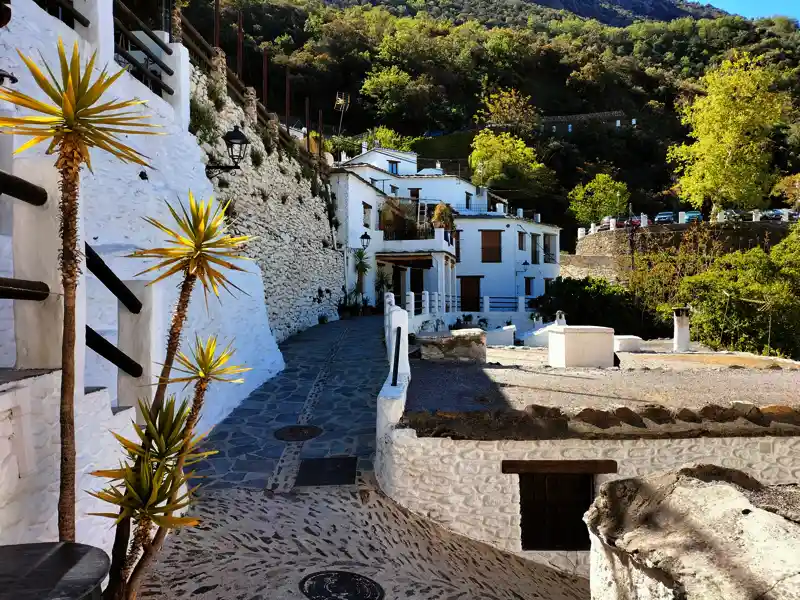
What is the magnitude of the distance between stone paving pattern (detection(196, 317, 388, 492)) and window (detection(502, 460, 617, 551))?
195cm

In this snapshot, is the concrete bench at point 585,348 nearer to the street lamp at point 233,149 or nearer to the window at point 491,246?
the street lamp at point 233,149

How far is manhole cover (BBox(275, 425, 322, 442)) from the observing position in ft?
22.7

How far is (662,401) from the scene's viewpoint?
6.93m

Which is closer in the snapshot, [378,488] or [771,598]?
[771,598]

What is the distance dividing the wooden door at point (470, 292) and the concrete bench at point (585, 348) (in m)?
20.0

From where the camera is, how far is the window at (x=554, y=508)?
578cm

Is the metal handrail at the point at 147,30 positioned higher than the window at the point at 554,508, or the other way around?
the metal handrail at the point at 147,30

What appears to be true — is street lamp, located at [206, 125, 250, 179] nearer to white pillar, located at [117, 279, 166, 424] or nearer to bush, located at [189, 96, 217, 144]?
bush, located at [189, 96, 217, 144]

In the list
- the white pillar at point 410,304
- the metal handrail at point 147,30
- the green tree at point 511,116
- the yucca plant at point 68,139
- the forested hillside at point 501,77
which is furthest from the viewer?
the green tree at point 511,116

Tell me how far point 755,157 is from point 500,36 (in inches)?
1525

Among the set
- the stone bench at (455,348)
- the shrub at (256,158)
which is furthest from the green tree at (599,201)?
the stone bench at (455,348)

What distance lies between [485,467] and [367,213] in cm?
1974

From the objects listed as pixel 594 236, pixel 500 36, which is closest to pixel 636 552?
pixel 594 236

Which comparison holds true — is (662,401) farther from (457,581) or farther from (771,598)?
(771,598)
